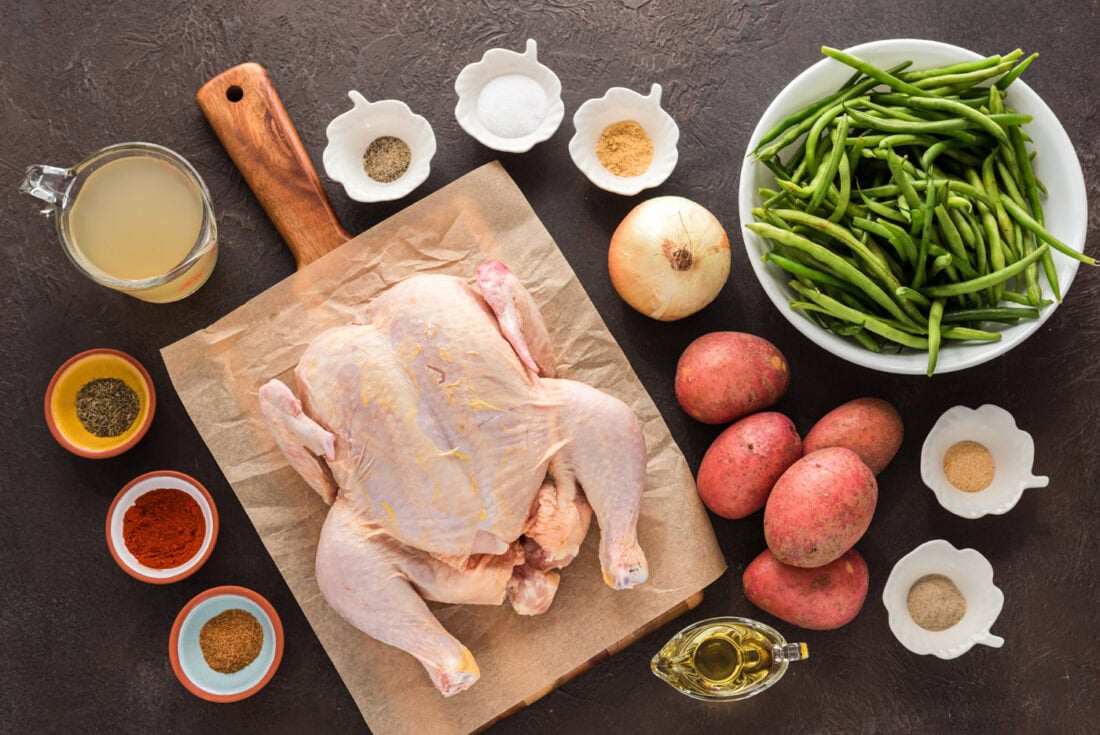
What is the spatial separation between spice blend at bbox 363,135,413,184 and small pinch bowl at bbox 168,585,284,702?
49.3 inches

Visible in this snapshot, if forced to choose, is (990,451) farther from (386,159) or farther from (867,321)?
(386,159)

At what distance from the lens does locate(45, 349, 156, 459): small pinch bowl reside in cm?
248

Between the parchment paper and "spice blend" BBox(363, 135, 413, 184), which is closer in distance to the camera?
the parchment paper

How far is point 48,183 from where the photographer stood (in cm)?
233

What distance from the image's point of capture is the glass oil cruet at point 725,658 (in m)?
2.44

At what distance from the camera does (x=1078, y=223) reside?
224 centimetres

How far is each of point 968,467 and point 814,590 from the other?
0.60 meters

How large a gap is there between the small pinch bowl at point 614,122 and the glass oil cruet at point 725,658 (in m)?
1.27

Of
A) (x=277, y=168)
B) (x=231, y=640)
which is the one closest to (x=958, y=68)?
(x=277, y=168)

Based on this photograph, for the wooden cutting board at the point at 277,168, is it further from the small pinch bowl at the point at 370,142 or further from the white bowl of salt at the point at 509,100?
the white bowl of salt at the point at 509,100

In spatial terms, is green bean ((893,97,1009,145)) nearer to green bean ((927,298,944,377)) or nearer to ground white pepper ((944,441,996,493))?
green bean ((927,298,944,377))

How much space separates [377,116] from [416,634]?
57.7 inches

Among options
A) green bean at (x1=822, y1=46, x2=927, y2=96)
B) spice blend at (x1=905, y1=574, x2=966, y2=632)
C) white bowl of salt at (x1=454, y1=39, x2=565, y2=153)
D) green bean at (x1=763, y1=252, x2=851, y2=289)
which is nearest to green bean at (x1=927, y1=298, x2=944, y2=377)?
green bean at (x1=763, y1=252, x2=851, y2=289)

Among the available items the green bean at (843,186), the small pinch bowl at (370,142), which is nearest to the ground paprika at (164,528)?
the small pinch bowl at (370,142)
